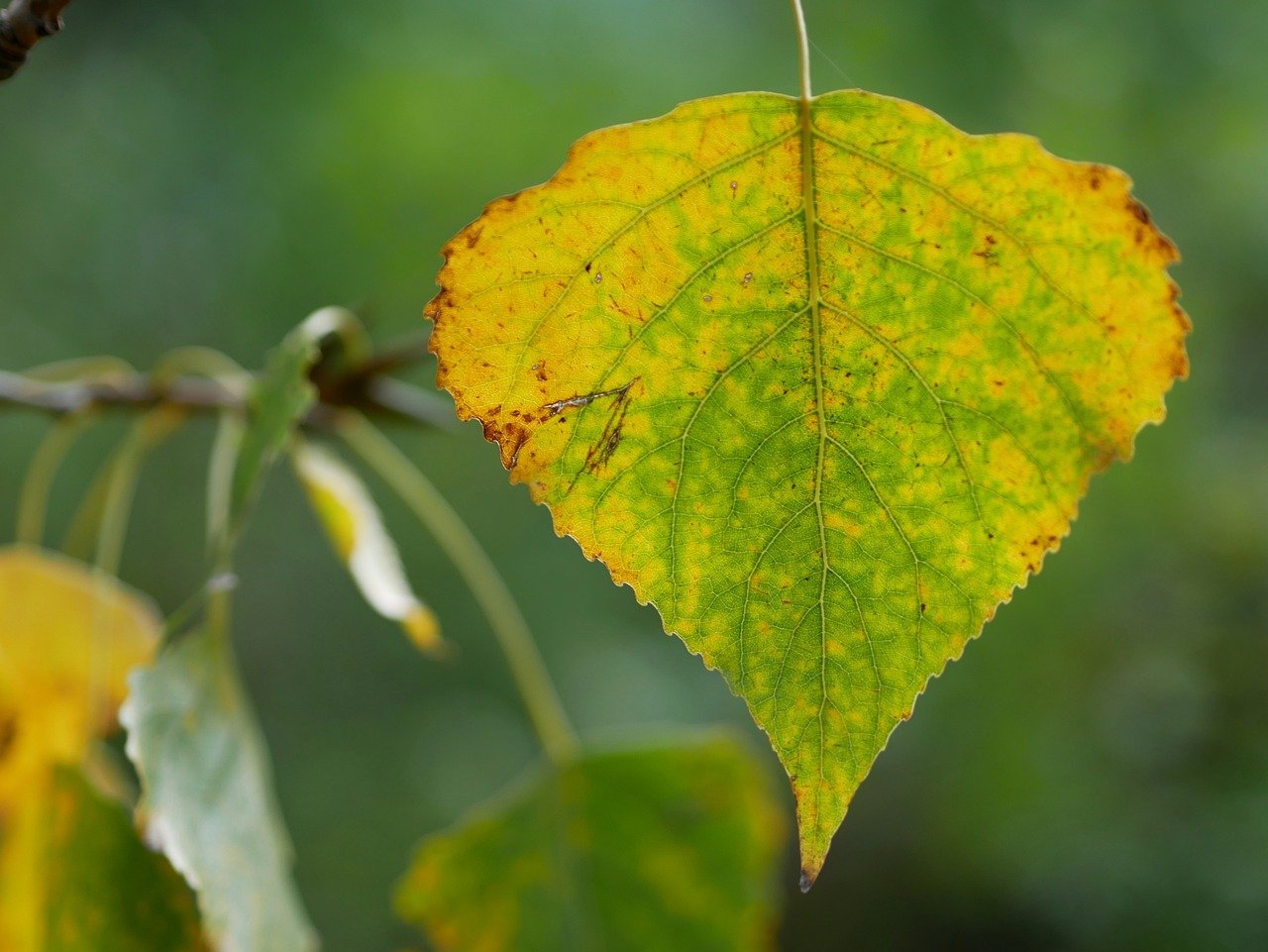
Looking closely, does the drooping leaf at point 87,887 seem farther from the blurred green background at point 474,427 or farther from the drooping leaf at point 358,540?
the blurred green background at point 474,427

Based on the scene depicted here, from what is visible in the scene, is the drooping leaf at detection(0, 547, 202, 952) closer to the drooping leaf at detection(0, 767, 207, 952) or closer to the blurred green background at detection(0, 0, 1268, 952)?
the drooping leaf at detection(0, 767, 207, 952)

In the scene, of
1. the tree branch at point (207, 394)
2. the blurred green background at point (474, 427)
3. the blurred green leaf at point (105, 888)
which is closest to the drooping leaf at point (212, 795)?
the blurred green leaf at point (105, 888)

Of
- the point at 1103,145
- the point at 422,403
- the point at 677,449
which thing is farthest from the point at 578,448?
the point at 1103,145

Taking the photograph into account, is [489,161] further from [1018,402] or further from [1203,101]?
[1018,402]

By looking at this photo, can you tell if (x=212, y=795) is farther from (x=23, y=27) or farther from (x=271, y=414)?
(x=23, y=27)

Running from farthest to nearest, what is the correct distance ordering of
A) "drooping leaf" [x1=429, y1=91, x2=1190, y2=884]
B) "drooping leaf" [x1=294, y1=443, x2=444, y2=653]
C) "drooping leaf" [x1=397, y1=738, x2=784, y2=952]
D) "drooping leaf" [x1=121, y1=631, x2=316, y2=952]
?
"drooping leaf" [x1=397, y1=738, x2=784, y2=952], "drooping leaf" [x1=294, y1=443, x2=444, y2=653], "drooping leaf" [x1=121, y1=631, x2=316, y2=952], "drooping leaf" [x1=429, y1=91, x2=1190, y2=884]

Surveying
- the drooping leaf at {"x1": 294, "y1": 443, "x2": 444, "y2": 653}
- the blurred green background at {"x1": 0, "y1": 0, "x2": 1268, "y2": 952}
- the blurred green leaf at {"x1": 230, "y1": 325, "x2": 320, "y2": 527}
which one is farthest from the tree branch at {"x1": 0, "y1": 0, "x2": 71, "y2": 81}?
the blurred green background at {"x1": 0, "y1": 0, "x2": 1268, "y2": 952}

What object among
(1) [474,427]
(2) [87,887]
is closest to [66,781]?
(2) [87,887]
